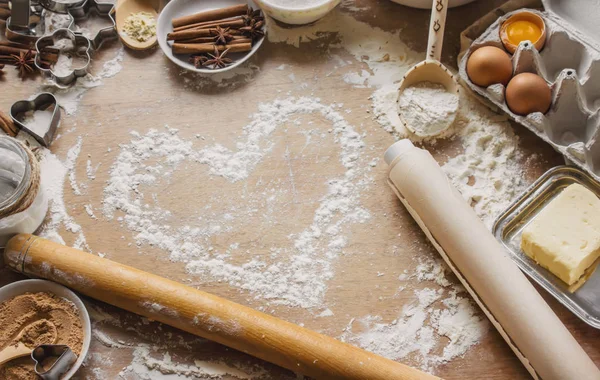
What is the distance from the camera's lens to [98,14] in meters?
1.51

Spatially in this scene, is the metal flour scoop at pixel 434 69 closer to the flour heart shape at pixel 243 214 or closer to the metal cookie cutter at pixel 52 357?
the flour heart shape at pixel 243 214

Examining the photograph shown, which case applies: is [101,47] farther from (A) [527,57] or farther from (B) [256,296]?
(A) [527,57]

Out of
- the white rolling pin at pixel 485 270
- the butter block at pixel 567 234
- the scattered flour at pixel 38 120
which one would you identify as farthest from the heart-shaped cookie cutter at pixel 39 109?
the butter block at pixel 567 234

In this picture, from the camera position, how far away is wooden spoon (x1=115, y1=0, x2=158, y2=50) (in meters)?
1.46

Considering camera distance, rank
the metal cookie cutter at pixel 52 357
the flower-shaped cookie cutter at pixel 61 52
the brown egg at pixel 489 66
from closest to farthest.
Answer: the metal cookie cutter at pixel 52 357
the brown egg at pixel 489 66
the flower-shaped cookie cutter at pixel 61 52

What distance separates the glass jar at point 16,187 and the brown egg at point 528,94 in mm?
1030

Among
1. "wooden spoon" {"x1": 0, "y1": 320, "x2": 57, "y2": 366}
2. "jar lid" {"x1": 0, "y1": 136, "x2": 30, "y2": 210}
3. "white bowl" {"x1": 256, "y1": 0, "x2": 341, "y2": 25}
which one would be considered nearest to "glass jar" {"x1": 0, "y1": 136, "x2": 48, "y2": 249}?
"jar lid" {"x1": 0, "y1": 136, "x2": 30, "y2": 210}

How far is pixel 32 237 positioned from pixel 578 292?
1.12 m

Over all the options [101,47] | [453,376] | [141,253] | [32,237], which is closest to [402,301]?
[453,376]

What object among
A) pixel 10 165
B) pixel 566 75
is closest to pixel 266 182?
pixel 10 165

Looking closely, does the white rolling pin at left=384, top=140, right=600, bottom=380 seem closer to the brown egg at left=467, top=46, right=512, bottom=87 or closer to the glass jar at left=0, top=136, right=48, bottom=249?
the brown egg at left=467, top=46, right=512, bottom=87

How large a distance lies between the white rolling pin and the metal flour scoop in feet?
0.39

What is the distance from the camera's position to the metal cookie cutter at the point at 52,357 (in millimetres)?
1094

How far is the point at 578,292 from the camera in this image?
1192 mm
